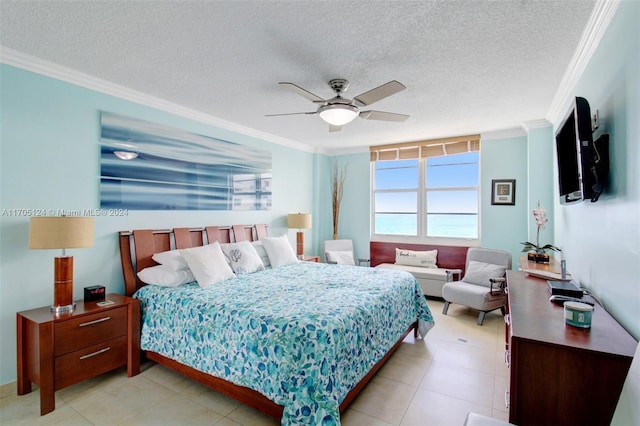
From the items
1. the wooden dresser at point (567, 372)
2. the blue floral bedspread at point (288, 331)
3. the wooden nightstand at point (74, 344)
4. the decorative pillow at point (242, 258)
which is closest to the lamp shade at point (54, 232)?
the wooden nightstand at point (74, 344)

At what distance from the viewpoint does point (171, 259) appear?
127 inches

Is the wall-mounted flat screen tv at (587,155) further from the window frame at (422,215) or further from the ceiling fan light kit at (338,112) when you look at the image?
the window frame at (422,215)

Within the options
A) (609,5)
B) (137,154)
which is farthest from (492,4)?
(137,154)

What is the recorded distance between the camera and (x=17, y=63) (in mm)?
2502

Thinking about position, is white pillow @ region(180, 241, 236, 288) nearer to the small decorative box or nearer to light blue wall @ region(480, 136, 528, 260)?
the small decorative box

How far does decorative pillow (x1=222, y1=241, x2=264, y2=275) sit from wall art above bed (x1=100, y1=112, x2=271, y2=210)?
69cm

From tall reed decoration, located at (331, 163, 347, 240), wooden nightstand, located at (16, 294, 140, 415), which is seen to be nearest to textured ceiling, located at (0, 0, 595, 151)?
wooden nightstand, located at (16, 294, 140, 415)

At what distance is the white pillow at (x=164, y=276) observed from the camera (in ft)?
10.00

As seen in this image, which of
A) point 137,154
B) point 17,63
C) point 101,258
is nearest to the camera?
point 17,63

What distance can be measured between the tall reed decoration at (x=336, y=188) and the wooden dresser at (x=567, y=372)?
4672mm

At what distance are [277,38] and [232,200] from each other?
260 cm

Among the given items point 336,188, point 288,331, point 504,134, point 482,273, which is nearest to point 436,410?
point 288,331

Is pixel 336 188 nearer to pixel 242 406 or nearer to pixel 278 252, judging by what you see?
pixel 278 252

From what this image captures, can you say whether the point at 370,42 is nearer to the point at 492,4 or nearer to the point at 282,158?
the point at 492,4
